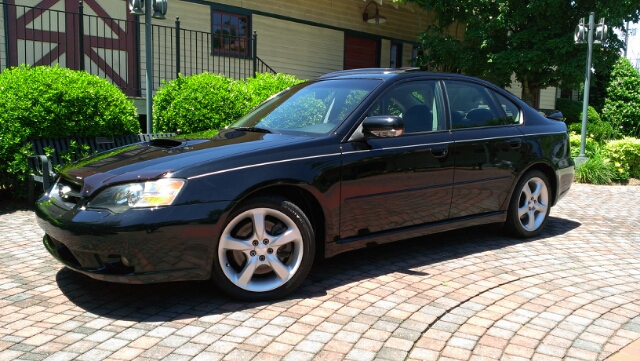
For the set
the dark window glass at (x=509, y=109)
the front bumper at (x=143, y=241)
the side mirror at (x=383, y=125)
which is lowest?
the front bumper at (x=143, y=241)

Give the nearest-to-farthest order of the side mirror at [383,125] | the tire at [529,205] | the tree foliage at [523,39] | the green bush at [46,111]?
1. the side mirror at [383,125]
2. the tire at [529,205]
3. the green bush at [46,111]
4. the tree foliage at [523,39]

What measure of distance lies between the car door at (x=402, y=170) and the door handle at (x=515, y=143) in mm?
837

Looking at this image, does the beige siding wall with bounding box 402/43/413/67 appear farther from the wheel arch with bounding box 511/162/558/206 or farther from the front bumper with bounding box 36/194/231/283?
the front bumper with bounding box 36/194/231/283

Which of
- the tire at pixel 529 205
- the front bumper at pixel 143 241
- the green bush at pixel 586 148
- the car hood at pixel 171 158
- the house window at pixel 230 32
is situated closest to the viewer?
the front bumper at pixel 143 241

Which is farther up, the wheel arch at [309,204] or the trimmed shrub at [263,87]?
the trimmed shrub at [263,87]

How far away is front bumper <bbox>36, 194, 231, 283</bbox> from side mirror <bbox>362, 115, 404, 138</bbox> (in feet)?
4.28

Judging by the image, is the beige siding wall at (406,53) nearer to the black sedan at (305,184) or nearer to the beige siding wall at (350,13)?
the beige siding wall at (350,13)

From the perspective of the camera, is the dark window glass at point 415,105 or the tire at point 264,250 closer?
the tire at point 264,250

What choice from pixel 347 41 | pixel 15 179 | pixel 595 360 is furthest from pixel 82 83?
pixel 347 41

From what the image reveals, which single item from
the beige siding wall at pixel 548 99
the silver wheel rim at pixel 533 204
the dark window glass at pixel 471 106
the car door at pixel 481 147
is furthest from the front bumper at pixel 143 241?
the beige siding wall at pixel 548 99

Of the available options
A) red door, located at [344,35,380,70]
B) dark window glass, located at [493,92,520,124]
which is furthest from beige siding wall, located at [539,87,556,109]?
dark window glass, located at [493,92,520,124]

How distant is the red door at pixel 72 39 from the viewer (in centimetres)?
1045

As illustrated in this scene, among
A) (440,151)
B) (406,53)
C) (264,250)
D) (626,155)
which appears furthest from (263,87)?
(406,53)

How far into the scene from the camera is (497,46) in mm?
16312
